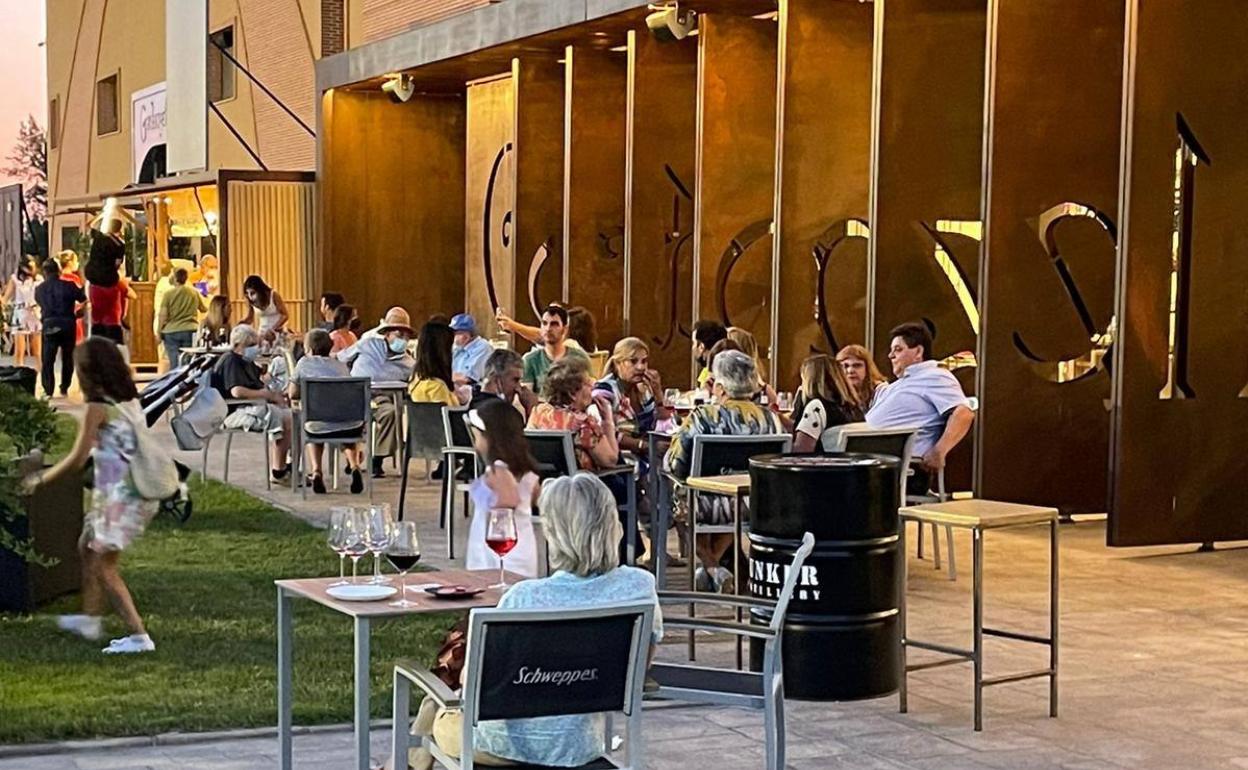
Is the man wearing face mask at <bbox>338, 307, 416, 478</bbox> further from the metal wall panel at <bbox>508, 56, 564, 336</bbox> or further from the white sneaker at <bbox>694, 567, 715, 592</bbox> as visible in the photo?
the white sneaker at <bbox>694, 567, 715, 592</bbox>

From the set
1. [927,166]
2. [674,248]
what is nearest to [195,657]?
[927,166]

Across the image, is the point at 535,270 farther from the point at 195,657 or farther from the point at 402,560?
the point at 402,560

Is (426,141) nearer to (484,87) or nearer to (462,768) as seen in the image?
(484,87)

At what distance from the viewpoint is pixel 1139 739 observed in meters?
6.46

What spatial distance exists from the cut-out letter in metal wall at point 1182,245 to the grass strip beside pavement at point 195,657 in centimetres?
463

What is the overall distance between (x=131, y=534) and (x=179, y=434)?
643 cm

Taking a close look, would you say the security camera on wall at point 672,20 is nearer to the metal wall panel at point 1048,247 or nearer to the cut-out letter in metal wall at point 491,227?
the metal wall panel at point 1048,247

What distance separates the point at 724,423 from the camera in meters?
8.60

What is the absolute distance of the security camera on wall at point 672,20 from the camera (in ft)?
48.6

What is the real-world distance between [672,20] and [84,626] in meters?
8.27

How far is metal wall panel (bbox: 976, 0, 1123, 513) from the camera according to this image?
11703mm

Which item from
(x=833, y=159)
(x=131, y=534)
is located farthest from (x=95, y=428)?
(x=833, y=159)

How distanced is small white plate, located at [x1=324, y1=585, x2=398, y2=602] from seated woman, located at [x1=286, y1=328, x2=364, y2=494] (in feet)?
24.8

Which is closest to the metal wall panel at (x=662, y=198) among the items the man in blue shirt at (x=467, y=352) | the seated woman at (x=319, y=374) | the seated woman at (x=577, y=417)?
the man in blue shirt at (x=467, y=352)
